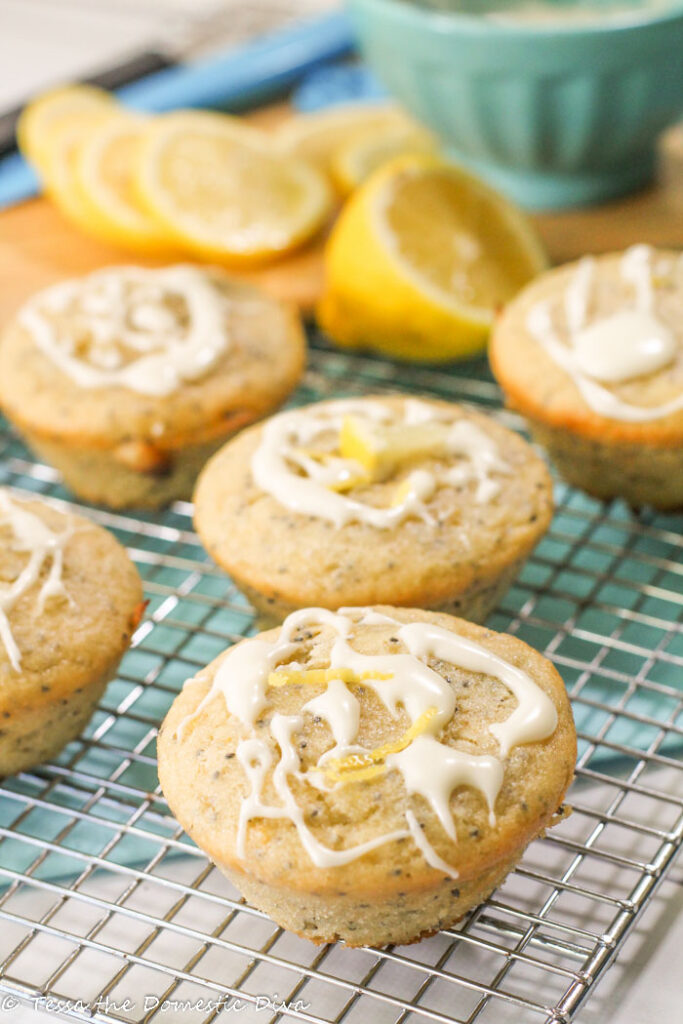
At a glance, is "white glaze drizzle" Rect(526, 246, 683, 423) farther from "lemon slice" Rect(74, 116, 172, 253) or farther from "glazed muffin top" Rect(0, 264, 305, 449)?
"lemon slice" Rect(74, 116, 172, 253)

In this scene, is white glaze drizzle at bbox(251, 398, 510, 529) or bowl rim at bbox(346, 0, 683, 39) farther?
bowl rim at bbox(346, 0, 683, 39)

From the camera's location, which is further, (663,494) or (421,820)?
(663,494)

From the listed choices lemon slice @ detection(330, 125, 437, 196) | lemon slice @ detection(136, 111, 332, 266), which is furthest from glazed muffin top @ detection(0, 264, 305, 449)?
lemon slice @ detection(330, 125, 437, 196)

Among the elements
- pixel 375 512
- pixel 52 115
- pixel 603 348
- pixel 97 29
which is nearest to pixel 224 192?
pixel 52 115

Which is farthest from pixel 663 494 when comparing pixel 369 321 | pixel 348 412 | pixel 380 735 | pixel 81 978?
pixel 81 978

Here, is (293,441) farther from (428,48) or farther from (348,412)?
(428,48)

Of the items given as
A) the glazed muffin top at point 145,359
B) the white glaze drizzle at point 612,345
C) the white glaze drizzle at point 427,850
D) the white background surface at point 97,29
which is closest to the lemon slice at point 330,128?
the glazed muffin top at point 145,359

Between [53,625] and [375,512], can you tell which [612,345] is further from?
[53,625]
